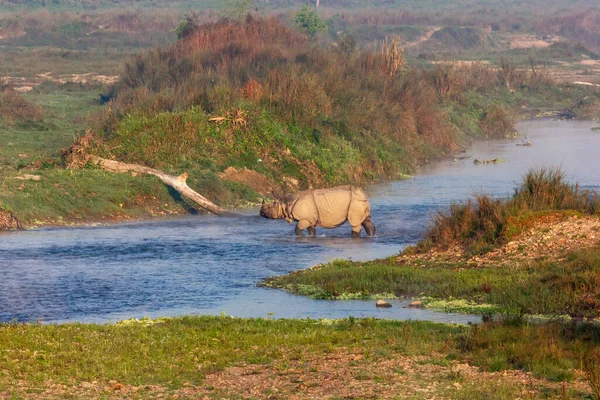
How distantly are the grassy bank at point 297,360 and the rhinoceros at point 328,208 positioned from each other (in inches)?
382

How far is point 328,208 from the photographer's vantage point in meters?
24.0

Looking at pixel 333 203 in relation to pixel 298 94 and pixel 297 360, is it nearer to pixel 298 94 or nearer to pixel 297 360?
pixel 298 94

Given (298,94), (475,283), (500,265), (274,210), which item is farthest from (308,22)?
(475,283)

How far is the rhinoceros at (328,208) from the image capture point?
23922mm

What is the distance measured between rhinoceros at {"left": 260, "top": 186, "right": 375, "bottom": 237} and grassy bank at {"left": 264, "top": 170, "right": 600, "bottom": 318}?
9.70 feet

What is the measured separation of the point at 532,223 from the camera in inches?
771

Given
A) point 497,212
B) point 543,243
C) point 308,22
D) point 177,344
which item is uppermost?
point 308,22

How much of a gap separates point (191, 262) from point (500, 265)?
5.88 metres

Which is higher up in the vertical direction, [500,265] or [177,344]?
[177,344]

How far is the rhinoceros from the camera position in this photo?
2392 centimetres

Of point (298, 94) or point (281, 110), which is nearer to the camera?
point (281, 110)

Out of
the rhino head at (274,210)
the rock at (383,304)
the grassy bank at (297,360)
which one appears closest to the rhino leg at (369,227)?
the rhino head at (274,210)

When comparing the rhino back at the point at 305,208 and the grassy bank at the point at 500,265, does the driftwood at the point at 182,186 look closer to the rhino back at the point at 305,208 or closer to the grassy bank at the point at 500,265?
the rhino back at the point at 305,208

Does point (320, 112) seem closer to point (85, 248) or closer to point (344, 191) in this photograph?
point (344, 191)
